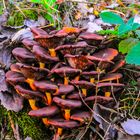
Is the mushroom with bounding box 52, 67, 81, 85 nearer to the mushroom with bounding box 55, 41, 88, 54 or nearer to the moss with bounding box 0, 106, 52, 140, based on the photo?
the mushroom with bounding box 55, 41, 88, 54

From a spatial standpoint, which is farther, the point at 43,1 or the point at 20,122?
the point at 43,1

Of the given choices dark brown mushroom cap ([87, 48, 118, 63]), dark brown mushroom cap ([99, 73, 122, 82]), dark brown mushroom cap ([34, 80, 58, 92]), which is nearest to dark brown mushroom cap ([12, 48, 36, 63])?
dark brown mushroom cap ([34, 80, 58, 92])

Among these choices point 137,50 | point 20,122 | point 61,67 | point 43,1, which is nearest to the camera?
point 137,50

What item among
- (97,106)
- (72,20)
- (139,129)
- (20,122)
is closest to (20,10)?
(72,20)

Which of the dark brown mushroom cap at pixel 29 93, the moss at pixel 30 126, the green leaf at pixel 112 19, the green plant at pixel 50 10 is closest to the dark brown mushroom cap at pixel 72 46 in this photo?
the green leaf at pixel 112 19

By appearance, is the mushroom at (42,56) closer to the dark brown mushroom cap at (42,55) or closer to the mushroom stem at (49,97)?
the dark brown mushroom cap at (42,55)

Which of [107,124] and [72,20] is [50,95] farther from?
[72,20]

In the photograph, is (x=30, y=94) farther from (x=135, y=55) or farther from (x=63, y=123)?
(x=135, y=55)
